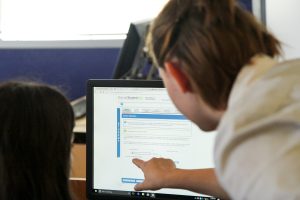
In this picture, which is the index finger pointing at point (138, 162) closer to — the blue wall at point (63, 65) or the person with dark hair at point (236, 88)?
the person with dark hair at point (236, 88)

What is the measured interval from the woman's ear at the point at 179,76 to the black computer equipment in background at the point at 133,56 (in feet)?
3.31

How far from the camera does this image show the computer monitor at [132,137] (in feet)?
3.79

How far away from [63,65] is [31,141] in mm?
1716

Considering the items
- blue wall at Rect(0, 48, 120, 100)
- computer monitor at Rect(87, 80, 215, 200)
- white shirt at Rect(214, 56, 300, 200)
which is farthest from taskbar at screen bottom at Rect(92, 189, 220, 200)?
blue wall at Rect(0, 48, 120, 100)

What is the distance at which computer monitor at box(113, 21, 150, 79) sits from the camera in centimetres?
174

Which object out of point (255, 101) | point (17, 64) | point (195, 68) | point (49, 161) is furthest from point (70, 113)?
point (17, 64)

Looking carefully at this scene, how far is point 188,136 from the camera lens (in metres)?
1.16

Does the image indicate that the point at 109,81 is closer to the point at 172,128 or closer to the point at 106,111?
the point at 106,111

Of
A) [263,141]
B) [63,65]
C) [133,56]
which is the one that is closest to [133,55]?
[133,56]

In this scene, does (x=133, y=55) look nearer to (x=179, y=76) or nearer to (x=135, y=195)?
(x=135, y=195)

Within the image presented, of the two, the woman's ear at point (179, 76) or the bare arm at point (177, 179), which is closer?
the woman's ear at point (179, 76)

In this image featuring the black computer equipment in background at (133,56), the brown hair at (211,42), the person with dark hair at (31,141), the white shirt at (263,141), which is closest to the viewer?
the white shirt at (263,141)

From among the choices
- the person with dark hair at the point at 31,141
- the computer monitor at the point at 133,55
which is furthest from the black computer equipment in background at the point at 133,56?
the person with dark hair at the point at 31,141

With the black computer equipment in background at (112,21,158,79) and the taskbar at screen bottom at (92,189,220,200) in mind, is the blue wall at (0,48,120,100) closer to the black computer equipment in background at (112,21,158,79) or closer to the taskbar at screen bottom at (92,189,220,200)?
the black computer equipment in background at (112,21,158,79)
